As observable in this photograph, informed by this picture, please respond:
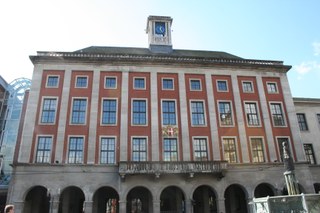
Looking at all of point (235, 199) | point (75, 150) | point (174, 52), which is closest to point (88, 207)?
point (75, 150)

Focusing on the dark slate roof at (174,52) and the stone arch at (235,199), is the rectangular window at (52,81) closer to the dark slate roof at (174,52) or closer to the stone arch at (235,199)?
the dark slate roof at (174,52)

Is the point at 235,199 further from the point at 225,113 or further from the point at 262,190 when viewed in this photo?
the point at 225,113

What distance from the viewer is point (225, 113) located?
101ft

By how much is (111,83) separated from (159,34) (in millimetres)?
12158

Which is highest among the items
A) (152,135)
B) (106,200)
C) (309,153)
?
→ (152,135)

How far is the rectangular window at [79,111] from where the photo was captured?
28.4 meters

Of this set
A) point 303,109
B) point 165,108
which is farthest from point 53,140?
point 303,109

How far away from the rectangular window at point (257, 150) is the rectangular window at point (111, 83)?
17.7 meters

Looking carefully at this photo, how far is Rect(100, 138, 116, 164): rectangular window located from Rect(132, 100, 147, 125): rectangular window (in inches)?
131

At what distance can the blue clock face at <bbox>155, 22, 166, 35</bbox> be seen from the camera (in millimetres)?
37919

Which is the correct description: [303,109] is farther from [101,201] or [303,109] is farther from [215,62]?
[101,201]

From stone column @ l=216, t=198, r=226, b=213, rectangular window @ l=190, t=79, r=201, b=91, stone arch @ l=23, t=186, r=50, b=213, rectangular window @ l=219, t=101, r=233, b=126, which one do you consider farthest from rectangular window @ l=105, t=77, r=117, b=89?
stone column @ l=216, t=198, r=226, b=213

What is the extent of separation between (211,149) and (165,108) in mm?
7111

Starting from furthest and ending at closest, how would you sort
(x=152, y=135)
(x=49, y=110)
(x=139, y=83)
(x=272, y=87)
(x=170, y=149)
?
(x=272, y=87) → (x=139, y=83) → (x=49, y=110) → (x=152, y=135) → (x=170, y=149)
